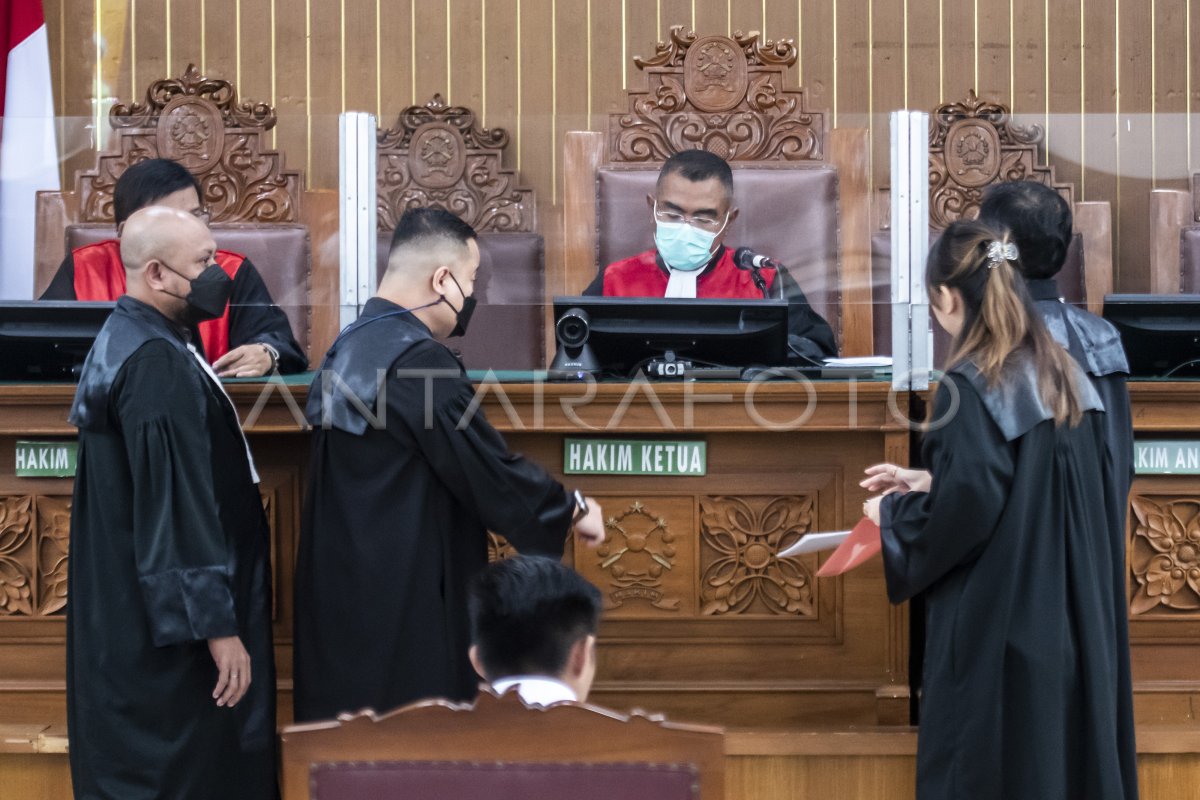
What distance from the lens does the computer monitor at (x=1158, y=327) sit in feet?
9.46

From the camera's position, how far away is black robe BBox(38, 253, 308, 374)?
11.2 feet

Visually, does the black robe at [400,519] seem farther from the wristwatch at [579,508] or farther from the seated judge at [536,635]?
the seated judge at [536,635]

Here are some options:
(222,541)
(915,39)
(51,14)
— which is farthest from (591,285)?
(51,14)

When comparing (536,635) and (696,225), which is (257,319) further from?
(536,635)

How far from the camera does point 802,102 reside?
4.09 m

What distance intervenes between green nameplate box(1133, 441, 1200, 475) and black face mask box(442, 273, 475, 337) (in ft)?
4.38

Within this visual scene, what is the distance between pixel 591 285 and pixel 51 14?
107 inches

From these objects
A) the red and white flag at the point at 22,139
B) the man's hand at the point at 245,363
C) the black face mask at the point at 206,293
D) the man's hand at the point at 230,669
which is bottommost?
the man's hand at the point at 230,669

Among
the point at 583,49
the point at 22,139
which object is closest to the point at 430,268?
the point at 22,139

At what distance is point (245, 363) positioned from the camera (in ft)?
10.3

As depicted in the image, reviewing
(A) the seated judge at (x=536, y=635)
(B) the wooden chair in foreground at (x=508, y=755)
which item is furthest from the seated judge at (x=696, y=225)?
(B) the wooden chair in foreground at (x=508, y=755)

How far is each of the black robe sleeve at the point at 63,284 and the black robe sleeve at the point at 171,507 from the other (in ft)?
5.04

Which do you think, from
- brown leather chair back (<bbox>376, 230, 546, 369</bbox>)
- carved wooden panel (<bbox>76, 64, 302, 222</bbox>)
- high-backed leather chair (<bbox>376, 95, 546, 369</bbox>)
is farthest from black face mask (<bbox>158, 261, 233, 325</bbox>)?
carved wooden panel (<bbox>76, 64, 302, 222</bbox>)

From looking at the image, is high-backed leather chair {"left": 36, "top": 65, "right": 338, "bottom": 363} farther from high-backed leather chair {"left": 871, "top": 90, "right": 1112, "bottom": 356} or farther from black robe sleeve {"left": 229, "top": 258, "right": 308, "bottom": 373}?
high-backed leather chair {"left": 871, "top": 90, "right": 1112, "bottom": 356}
